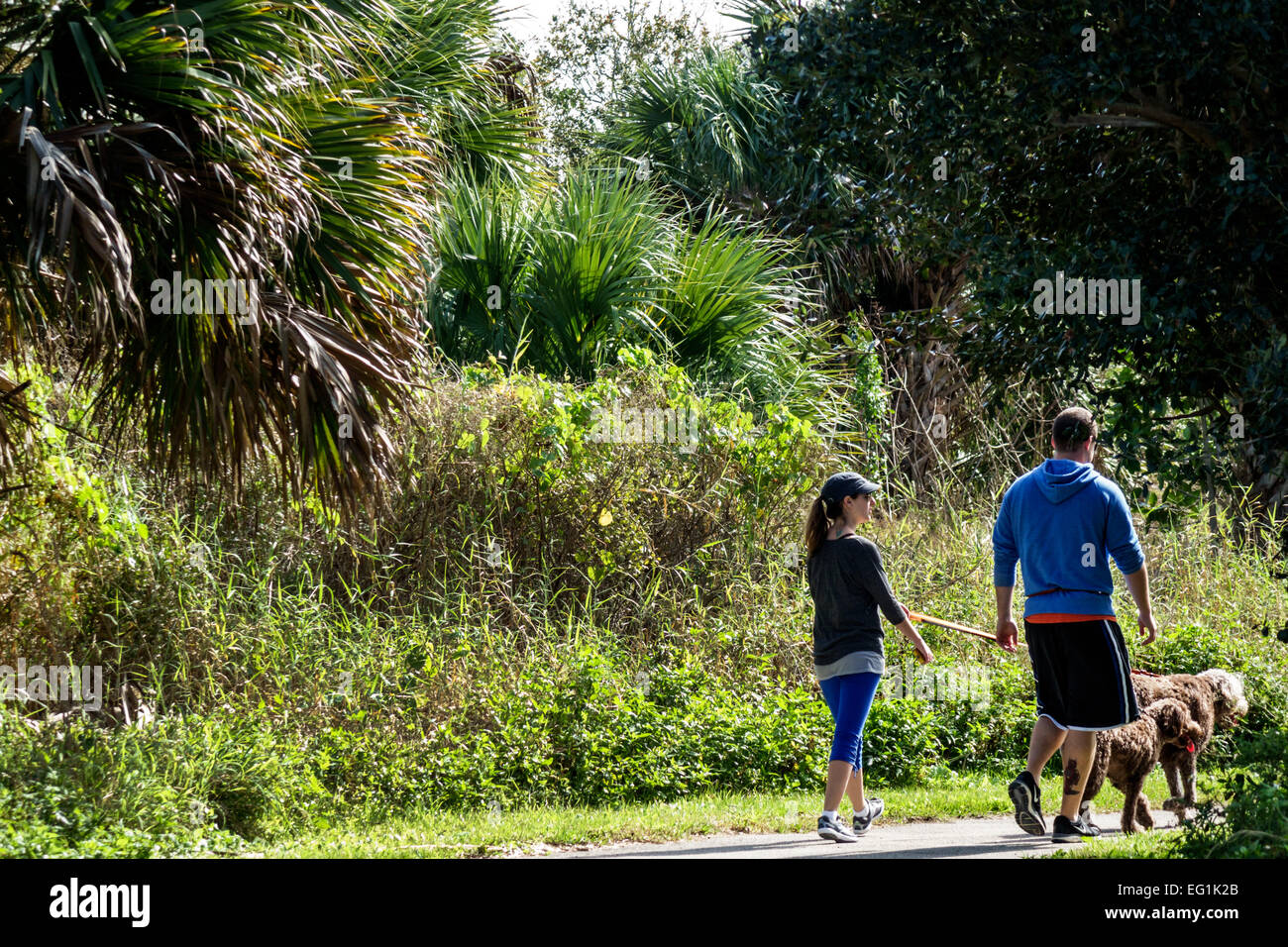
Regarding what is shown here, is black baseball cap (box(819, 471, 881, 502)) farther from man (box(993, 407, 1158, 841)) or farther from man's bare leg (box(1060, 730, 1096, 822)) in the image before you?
man's bare leg (box(1060, 730, 1096, 822))

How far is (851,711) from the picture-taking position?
20.3 ft

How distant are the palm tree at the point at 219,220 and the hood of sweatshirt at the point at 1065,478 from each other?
347cm

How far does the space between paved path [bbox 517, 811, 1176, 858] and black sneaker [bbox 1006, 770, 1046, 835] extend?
0.11 metres

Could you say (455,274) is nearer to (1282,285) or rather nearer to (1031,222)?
(1031,222)

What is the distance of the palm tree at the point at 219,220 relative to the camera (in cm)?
549

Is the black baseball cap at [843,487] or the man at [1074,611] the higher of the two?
the black baseball cap at [843,487]

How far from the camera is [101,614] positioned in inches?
328

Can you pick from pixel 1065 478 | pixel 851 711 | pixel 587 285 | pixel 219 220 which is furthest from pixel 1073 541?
pixel 587 285

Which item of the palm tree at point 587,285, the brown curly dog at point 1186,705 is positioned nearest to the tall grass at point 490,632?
the brown curly dog at point 1186,705

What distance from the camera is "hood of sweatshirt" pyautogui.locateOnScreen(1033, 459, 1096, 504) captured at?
5941 mm

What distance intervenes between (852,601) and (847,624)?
120 millimetres

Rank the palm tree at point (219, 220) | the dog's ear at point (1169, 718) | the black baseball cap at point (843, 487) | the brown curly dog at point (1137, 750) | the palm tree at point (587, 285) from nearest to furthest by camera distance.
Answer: the palm tree at point (219, 220) < the brown curly dog at point (1137, 750) < the black baseball cap at point (843, 487) < the dog's ear at point (1169, 718) < the palm tree at point (587, 285)

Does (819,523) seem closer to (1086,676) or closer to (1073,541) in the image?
(1073,541)

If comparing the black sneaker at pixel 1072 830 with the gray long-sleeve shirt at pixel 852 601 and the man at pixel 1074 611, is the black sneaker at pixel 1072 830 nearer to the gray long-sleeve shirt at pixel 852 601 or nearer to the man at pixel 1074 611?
the man at pixel 1074 611
